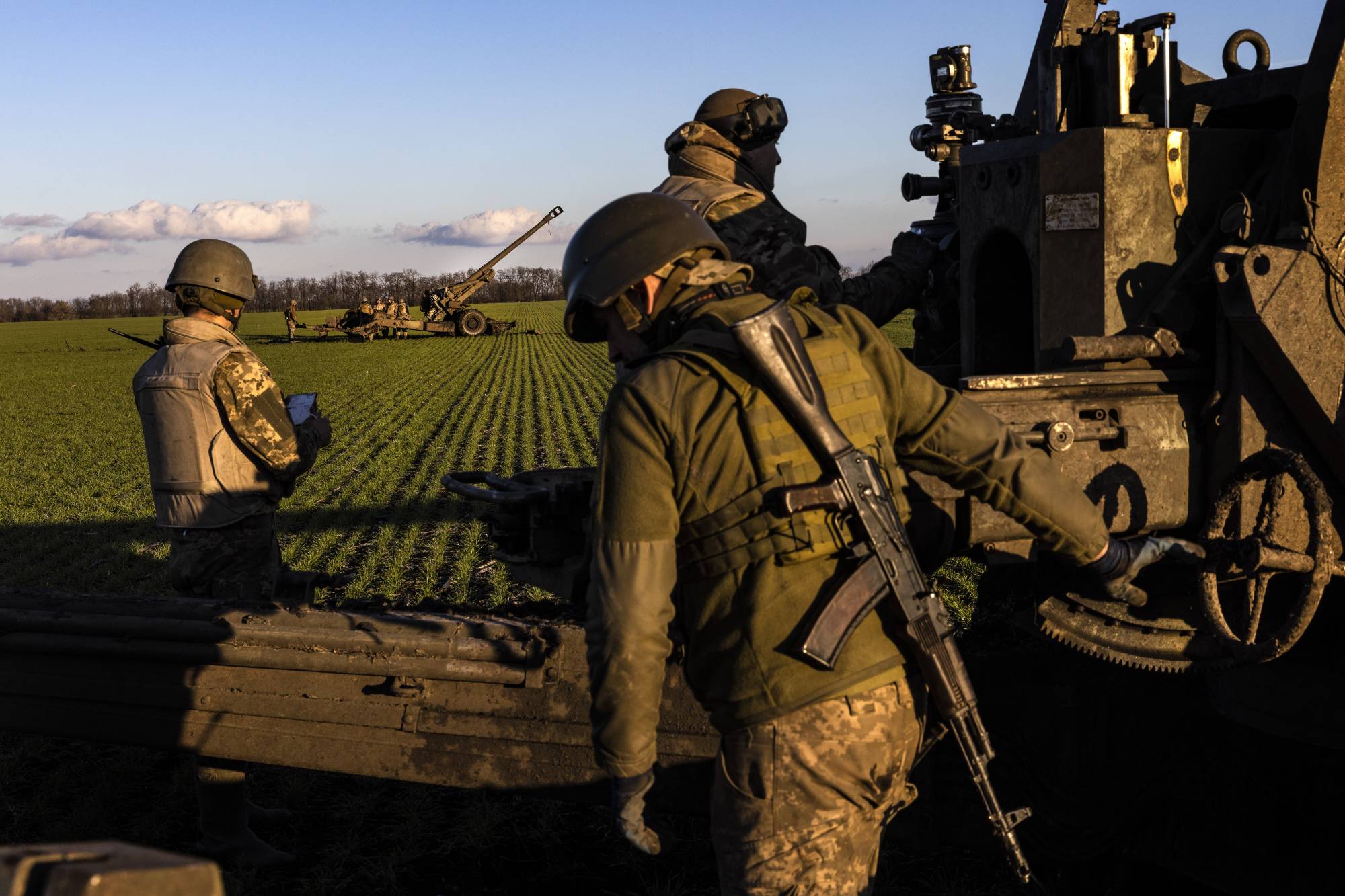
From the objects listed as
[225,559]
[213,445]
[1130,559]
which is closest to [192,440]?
[213,445]

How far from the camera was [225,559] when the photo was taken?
527 centimetres

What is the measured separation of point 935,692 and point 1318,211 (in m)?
2.04

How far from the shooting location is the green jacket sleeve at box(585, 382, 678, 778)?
265cm

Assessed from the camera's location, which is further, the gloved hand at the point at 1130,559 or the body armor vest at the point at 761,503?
the gloved hand at the point at 1130,559

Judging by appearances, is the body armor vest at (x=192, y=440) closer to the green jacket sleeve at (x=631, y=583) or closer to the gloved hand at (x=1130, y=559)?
the green jacket sleeve at (x=631, y=583)

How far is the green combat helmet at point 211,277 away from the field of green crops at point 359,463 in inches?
90.8

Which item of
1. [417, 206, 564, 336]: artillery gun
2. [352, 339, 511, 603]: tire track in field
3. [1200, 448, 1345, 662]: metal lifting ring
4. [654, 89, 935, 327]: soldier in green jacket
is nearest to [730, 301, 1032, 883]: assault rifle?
[1200, 448, 1345, 662]: metal lifting ring

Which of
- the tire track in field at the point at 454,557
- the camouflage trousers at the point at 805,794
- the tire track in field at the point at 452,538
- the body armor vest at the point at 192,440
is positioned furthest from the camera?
the tire track in field at the point at 452,538

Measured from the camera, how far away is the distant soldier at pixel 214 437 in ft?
16.7

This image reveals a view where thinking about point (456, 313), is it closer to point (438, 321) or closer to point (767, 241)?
point (438, 321)

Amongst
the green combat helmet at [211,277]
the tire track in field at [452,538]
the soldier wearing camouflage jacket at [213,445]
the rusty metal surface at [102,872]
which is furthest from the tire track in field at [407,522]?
the rusty metal surface at [102,872]

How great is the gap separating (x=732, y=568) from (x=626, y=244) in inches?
29.8

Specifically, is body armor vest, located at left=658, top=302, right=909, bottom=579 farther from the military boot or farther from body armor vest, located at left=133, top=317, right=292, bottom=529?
body armor vest, located at left=133, top=317, right=292, bottom=529

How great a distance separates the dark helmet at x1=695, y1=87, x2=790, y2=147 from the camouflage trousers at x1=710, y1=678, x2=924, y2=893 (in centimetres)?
270
